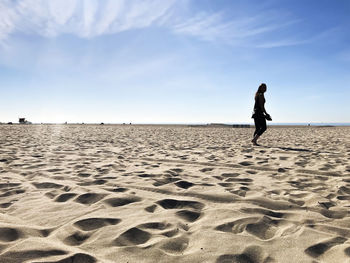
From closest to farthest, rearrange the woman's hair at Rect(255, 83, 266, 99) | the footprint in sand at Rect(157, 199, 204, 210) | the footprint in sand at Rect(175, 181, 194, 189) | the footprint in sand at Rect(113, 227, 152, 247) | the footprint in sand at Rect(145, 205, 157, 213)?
1. the footprint in sand at Rect(113, 227, 152, 247)
2. the footprint in sand at Rect(145, 205, 157, 213)
3. the footprint in sand at Rect(157, 199, 204, 210)
4. the footprint in sand at Rect(175, 181, 194, 189)
5. the woman's hair at Rect(255, 83, 266, 99)

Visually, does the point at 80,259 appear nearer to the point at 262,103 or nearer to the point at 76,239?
the point at 76,239

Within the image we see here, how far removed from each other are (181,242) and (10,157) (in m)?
5.62

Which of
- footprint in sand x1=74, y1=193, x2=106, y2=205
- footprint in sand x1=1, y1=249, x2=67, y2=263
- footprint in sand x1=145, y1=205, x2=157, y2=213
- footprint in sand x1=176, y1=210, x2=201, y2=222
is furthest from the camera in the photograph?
footprint in sand x1=74, y1=193, x2=106, y2=205

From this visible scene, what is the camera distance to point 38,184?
3.69m

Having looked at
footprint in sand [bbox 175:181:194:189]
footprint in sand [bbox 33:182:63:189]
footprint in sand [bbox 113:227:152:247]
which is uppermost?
footprint in sand [bbox 33:182:63:189]

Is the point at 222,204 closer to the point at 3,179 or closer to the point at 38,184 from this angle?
the point at 38,184

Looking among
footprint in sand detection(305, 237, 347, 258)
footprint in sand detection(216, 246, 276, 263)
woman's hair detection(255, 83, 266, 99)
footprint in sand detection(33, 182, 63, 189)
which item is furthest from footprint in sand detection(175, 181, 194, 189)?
woman's hair detection(255, 83, 266, 99)

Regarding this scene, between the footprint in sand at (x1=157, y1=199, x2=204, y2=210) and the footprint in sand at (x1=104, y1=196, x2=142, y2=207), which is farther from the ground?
the footprint in sand at (x1=104, y1=196, x2=142, y2=207)

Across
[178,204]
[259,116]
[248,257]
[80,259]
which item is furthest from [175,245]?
[259,116]

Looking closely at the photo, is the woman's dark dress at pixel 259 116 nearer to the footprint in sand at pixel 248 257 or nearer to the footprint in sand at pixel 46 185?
the footprint in sand at pixel 46 185

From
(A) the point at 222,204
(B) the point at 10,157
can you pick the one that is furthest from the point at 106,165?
(A) the point at 222,204

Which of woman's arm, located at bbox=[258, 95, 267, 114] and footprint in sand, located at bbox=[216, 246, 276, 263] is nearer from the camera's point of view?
footprint in sand, located at bbox=[216, 246, 276, 263]

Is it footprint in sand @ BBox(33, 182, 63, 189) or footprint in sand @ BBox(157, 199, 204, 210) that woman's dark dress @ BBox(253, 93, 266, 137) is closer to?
footprint in sand @ BBox(157, 199, 204, 210)

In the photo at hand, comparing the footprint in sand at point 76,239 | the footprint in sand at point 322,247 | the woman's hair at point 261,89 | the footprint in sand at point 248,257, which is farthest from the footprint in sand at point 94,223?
the woman's hair at point 261,89
